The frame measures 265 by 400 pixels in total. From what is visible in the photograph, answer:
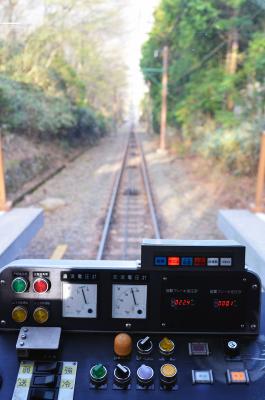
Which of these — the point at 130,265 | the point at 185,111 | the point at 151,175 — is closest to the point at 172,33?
the point at 185,111

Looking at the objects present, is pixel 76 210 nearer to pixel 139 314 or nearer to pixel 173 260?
pixel 139 314

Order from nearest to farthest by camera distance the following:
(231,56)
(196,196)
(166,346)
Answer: (166,346), (196,196), (231,56)

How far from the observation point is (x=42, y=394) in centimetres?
149

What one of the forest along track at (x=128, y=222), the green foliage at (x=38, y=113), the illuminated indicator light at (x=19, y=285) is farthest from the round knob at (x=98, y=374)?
the green foliage at (x=38, y=113)

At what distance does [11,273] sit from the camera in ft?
5.88

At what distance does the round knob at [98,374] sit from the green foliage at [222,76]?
7.99 metres

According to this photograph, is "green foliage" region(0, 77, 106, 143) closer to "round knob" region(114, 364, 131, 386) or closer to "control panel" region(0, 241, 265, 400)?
"control panel" region(0, 241, 265, 400)

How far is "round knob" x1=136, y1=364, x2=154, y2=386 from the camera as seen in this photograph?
1.53 meters

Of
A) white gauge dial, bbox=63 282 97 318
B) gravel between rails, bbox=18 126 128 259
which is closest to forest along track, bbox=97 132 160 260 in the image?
gravel between rails, bbox=18 126 128 259

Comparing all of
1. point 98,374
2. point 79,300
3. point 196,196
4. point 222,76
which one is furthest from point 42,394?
point 222,76

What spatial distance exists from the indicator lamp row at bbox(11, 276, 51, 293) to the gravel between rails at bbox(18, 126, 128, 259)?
421cm

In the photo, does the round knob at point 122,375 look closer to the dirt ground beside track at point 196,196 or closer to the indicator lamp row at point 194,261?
the indicator lamp row at point 194,261

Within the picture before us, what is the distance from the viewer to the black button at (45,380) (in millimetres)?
1529

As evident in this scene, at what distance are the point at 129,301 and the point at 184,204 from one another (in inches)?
326
